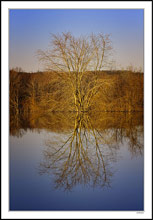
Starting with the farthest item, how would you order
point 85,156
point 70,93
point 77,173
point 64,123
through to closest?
point 70,93
point 64,123
point 85,156
point 77,173

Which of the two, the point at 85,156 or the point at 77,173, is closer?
the point at 77,173

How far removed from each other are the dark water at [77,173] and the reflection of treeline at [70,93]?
25.0ft

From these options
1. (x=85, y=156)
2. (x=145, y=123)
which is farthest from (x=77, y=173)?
(x=145, y=123)

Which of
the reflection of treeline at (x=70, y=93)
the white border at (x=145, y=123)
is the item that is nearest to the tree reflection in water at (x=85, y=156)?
the white border at (x=145, y=123)

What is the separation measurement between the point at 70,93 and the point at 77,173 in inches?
394

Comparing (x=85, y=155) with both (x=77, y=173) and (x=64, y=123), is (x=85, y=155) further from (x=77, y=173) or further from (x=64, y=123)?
(x=64, y=123)

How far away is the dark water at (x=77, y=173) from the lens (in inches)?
104

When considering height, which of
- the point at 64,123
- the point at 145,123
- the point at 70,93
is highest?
the point at 70,93

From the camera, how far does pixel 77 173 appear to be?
11.0 feet

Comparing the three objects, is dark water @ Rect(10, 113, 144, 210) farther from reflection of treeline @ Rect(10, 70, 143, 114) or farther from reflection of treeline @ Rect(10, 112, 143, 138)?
reflection of treeline @ Rect(10, 70, 143, 114)

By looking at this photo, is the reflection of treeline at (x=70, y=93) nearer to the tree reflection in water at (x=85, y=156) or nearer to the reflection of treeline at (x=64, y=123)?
the reflection of treeline at (x=64, y=123)

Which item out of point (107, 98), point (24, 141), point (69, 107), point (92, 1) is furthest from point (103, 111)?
point (92, 1)

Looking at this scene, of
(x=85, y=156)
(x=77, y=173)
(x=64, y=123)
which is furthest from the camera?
(x=64, y=123)

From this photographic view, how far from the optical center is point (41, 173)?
346cm
